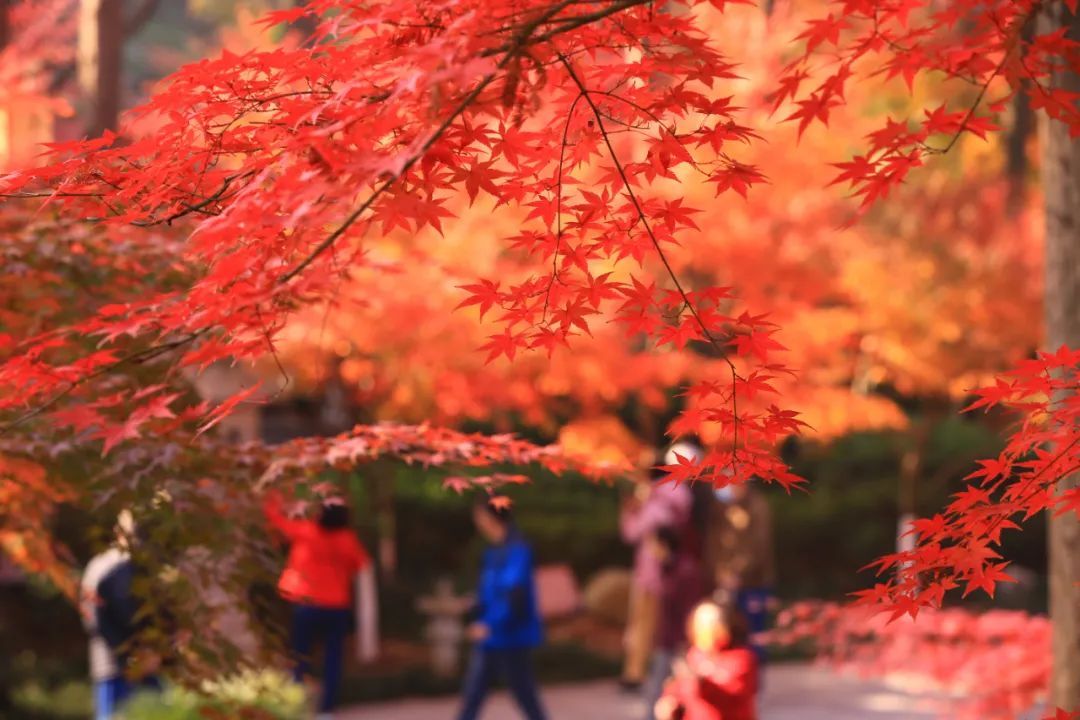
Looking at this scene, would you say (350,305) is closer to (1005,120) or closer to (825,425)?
(825,425)

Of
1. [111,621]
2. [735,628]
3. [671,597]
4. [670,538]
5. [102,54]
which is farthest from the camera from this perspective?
[102,54]

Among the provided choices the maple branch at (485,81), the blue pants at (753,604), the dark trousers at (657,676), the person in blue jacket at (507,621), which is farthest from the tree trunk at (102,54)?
the maple branch at (485,81)

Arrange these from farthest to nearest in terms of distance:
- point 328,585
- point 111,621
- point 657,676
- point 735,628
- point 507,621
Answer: point 328,585
point 657,676
point 507,621
point 111,621
point 735,628

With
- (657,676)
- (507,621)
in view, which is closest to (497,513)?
(507,621)

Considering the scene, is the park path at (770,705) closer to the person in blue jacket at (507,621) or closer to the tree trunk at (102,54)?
the person in blue jacket at (507,621)

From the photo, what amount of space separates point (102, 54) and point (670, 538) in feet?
17.9

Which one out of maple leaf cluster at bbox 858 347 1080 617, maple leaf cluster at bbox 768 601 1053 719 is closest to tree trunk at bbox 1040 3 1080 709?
maple leaf cluster at bbox 768 601 1053 719

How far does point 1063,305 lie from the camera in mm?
5555

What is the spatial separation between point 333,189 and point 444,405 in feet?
31.8

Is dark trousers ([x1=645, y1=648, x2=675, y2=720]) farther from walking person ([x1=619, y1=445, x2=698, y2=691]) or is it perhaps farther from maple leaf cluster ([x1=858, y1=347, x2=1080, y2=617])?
maple leaf cluster ([x1=858, y1=347, x2=1080, y2=617])

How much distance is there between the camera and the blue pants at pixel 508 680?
26.8 feet

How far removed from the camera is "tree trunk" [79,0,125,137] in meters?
10.1

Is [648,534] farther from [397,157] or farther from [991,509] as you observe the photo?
[397,157]

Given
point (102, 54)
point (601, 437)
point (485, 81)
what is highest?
point (102, 54)
